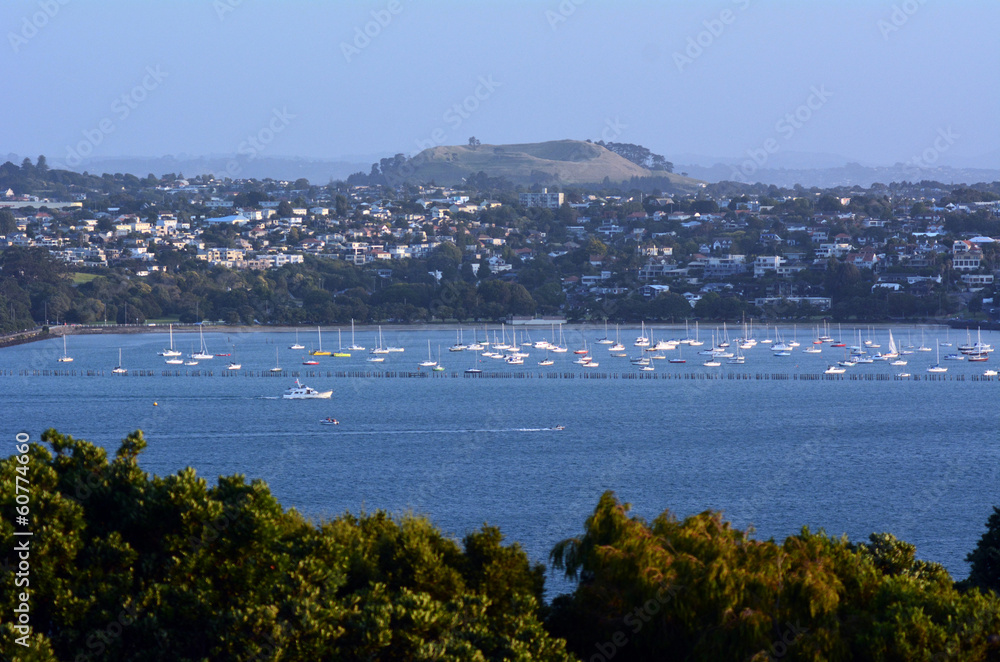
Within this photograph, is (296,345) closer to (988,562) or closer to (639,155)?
(988,562)

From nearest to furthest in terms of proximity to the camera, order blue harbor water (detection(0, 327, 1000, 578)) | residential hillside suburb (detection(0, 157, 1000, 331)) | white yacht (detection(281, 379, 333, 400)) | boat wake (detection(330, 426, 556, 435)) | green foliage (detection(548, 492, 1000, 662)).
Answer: green foliage (detection(548, 492, 1000, 662))
blue harbor water (detection(0, 327, 1000, 578))
boat wake (detection(330, 426, 556, 435))
white yacht (detection(281, 379, 333, 400))
residential hillside suburb (detection(0, 157, 1000, 331))

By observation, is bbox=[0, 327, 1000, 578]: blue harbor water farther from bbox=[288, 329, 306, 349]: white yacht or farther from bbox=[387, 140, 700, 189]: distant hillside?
bbox=[387, 140, 700, 189]: distant hillside

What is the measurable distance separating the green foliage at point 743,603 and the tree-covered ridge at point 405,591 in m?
0.01

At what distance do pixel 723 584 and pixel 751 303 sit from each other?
199ft

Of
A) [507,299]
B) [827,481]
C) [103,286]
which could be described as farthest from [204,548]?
[103,286]

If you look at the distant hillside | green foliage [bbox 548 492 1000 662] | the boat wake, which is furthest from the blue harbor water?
the distant hillside

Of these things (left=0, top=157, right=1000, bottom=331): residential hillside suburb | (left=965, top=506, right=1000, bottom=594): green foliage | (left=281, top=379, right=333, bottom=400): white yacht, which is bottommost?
(left=281, top=379, right=333, bottom=400): white yacht

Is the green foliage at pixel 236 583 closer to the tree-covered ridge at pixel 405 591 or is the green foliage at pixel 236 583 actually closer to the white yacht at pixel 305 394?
the tree-covered ridge at pixel 405 591

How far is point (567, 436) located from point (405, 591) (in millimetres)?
21607

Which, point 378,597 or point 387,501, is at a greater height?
point 378,597

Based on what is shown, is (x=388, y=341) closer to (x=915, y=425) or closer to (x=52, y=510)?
(x=915, y=425)

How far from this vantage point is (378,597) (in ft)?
26.6

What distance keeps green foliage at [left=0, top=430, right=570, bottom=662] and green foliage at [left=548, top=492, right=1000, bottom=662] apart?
21.7 inches

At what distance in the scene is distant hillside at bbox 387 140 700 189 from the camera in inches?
6890
